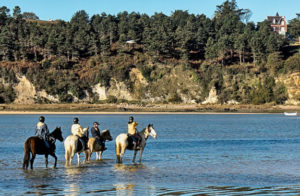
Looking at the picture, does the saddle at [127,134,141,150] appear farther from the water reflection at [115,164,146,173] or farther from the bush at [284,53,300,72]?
the bush at [284,53,300,72]

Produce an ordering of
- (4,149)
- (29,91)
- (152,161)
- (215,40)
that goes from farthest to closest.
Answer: (215,40), (29,91), (4,149), (152,161)

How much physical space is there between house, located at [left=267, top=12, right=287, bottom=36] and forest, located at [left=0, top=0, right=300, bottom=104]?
36.2 meters

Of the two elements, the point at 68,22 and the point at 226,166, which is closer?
the point at 226,166

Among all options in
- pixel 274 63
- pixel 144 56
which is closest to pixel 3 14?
pixel 144 56

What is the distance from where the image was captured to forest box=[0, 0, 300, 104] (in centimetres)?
9725

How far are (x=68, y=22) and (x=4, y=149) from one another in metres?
104

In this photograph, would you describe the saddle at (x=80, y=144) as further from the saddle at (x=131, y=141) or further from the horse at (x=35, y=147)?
the saddle at (x=131, y=141)

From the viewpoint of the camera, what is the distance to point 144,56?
10869cm

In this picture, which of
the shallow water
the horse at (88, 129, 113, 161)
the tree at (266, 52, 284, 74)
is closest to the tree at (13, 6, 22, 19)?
the tree at (266, 52, 284, 74)

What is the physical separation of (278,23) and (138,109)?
8685cm

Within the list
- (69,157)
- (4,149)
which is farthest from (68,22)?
(69,157)

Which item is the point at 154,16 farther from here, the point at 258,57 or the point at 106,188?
the point at 106,188

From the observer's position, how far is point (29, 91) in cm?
9550

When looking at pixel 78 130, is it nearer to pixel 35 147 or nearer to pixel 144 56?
pixel 35 147
